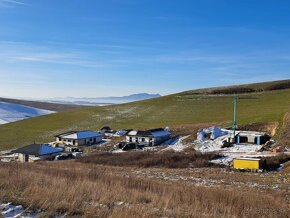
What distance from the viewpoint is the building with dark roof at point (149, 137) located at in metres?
64.5

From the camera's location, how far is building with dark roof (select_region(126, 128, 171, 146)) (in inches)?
2539

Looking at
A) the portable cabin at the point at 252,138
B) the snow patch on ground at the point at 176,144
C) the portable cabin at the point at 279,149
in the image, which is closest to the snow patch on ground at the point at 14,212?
the portable cabin at the point at 279,149

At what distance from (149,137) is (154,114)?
116 ft

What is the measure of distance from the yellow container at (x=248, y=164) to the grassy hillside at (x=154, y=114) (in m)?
44.6

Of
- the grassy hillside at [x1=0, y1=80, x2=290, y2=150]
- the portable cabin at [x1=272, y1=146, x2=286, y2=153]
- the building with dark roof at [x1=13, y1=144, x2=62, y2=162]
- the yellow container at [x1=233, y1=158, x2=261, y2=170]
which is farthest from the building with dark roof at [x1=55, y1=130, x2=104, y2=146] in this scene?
the yellow container at [x1=233, y1=158, x2=261, y2=170]

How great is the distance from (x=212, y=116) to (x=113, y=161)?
167ft

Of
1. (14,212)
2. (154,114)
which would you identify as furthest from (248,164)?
(154,114)

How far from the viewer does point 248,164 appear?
3097 centimetres

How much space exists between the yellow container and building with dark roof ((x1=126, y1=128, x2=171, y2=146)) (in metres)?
33.1

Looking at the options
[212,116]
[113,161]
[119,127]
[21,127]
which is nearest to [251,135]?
[113,161]

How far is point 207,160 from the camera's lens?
36.6 metres

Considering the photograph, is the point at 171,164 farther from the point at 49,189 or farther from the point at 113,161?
the point at 49,189

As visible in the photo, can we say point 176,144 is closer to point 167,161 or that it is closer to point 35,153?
point 167,161

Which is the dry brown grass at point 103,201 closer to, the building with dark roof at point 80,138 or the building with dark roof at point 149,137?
the building with dark roof at point 149,137
